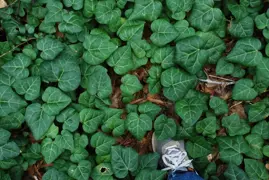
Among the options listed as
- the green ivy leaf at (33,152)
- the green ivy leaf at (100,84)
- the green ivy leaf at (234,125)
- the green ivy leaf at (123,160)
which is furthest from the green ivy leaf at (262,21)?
the green ivy leaf at (33,152)

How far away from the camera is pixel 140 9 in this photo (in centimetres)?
245

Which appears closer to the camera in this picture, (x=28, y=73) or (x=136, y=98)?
(x=28, y=73)

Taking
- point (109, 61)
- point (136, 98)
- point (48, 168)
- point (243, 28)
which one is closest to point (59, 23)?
point (109, 61)

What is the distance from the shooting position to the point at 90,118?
2.44m

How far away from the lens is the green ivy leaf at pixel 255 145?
247cm

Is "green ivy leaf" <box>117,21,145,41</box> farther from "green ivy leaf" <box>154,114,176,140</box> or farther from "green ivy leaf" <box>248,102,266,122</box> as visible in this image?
"green ivy leaf" <box>248,102,266,122</box>

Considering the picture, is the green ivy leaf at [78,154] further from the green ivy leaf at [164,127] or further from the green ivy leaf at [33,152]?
the green ivy leaf at [164,127]

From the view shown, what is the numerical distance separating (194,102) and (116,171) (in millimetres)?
670

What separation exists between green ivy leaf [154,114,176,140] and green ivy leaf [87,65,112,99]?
0.37 metres

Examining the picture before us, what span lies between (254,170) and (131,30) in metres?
1.21

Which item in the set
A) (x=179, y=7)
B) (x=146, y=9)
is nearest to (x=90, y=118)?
(x=146, y=9)

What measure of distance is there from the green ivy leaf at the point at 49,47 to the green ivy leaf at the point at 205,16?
2.89ft

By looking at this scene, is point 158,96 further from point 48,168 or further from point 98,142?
point 48,168

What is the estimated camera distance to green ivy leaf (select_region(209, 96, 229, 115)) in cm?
249
